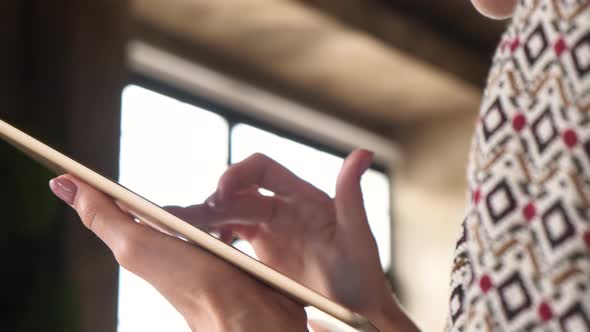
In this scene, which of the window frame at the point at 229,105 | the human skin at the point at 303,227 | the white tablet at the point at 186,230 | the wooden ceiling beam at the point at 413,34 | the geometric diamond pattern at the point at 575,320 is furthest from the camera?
the wooden ceiling beam at the point at 413,34

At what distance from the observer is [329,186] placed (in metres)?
3.22

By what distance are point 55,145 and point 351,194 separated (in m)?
1.40

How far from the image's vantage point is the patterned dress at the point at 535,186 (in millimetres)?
296

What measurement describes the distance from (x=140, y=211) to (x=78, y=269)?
1.51 metres

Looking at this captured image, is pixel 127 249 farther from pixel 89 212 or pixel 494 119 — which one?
pixel 494 119

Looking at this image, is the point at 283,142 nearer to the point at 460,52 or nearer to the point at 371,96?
the point at 371,96

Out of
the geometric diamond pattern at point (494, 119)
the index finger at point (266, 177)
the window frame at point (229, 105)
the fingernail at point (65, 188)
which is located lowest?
the geometric diamond pattern at point (494, 119)

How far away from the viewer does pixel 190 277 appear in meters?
0.45

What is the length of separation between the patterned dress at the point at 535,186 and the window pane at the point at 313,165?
234 centimetres

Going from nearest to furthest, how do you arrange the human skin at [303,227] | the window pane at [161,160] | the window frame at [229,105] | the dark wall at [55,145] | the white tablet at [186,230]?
the white tablet at [186,230], the human skin at [303,227], the dark wall at [55,145], the window pane at [161,160], the window frame at [229,105]

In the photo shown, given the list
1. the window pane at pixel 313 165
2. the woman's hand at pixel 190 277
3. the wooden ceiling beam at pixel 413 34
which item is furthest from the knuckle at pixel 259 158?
the wooden ceiling beam at pixel 413 34

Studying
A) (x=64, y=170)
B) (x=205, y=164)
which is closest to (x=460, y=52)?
(x=205, y=164)

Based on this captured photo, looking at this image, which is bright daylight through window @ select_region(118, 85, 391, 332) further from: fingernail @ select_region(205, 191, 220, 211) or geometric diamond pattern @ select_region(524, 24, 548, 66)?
geometric diamond pattern @ select_region(524, 24, 548, 66)

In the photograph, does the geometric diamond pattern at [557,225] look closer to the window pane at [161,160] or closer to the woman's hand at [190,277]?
the woman's hand at [190,277]
